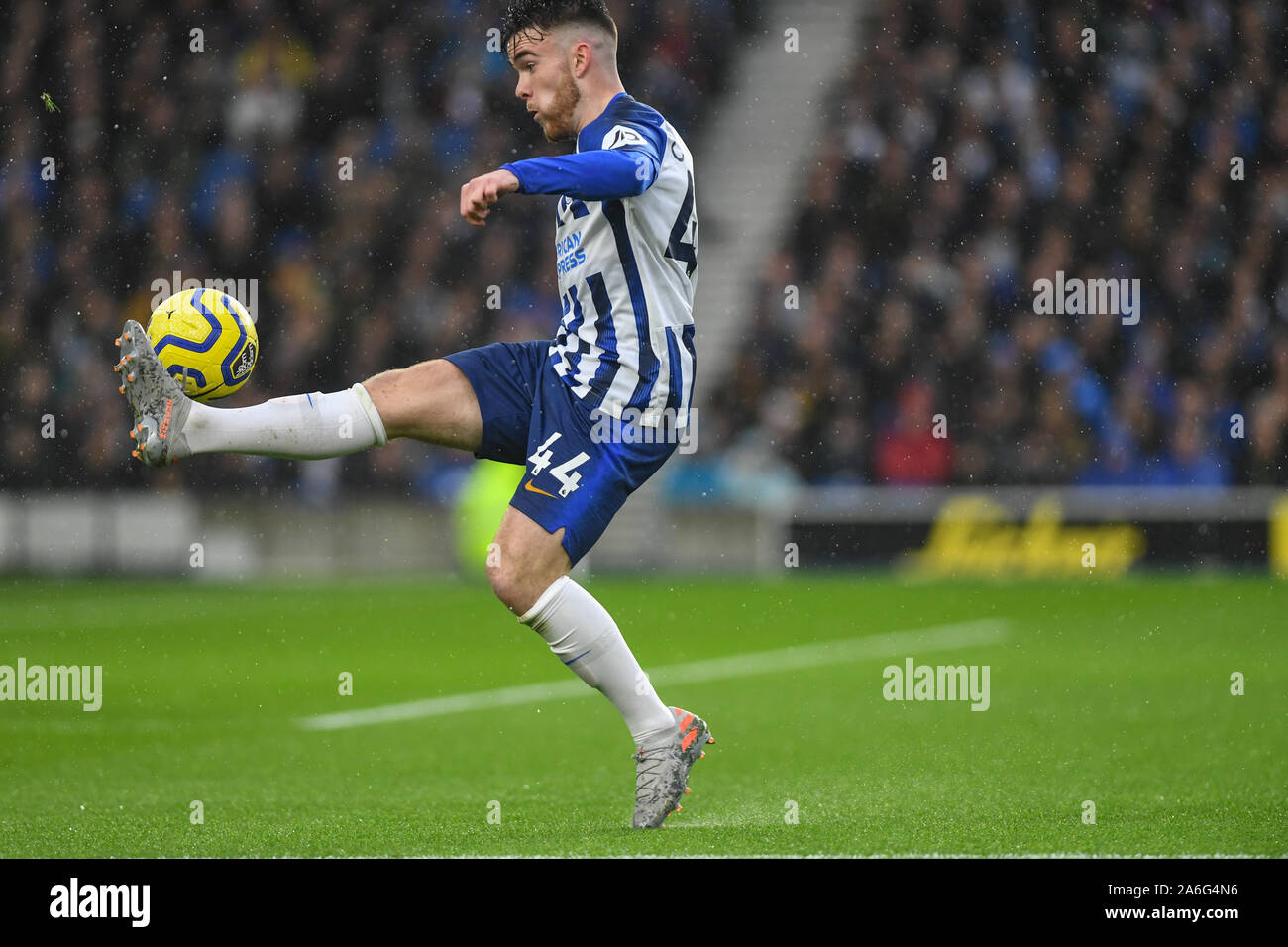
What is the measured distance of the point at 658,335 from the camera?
5020 mm

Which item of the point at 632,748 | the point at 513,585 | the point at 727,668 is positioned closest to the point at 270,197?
the point at 727,668

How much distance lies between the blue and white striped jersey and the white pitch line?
131 inches

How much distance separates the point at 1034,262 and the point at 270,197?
8239mm

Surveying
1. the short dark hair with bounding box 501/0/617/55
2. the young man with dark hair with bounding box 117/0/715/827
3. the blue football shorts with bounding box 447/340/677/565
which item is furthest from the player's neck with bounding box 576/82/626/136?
the blue football shorts with bounding box 447/340/677/565

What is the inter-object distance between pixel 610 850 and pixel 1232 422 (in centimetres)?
1414

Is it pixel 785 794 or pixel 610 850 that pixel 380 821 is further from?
pixel 785 794

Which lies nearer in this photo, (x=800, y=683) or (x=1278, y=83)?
(x=800, y=683)

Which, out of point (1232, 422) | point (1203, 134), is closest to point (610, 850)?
point (1232, 422)

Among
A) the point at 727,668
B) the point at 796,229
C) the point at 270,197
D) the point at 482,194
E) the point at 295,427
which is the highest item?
the point at 270,197

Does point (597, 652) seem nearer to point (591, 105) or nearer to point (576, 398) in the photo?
point (576, 398)

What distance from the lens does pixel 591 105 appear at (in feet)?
16.8

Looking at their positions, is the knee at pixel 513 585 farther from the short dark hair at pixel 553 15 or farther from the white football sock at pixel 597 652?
the short dark hair at pixel 553 15

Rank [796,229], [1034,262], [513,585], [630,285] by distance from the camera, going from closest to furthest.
Answer: [513,585] < [630,285] < [1034,262] < [796,229]

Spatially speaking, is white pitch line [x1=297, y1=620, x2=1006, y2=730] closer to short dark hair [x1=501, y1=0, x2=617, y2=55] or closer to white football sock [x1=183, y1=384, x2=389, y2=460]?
white football sock [x1=183, y1=384, x2=389, y2=460]
